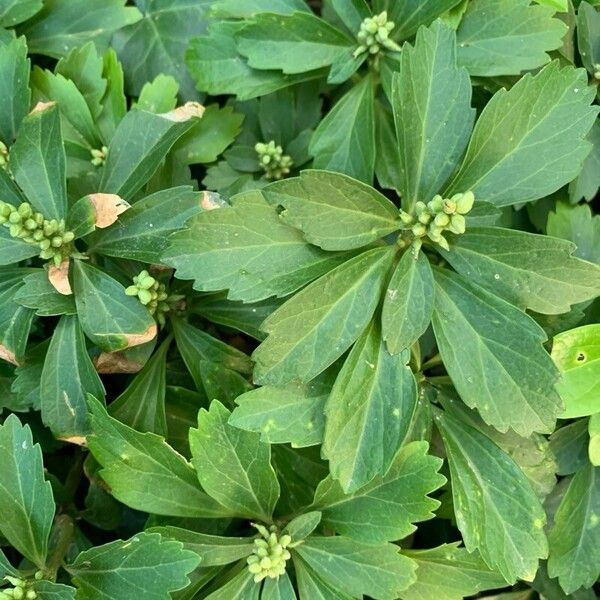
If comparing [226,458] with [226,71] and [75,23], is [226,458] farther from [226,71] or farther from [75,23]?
[75,23]

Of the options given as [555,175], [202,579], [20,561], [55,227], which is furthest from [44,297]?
[555,175]

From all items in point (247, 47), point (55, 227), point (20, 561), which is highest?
point (247, 47)

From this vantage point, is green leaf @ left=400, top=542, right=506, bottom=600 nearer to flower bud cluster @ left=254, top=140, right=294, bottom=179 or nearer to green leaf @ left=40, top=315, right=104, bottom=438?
green leaf @ left=40, top=315, right=104, bottom=438

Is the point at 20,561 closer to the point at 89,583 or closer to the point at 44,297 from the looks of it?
the point at 89,583

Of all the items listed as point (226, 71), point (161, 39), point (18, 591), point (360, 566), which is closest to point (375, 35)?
point (226, 71)

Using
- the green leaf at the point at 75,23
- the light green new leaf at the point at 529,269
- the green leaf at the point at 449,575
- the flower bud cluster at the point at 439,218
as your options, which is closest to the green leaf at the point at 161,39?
the green leaf at the point at 75,23

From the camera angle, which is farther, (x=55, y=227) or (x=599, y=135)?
(x=599, y=135)
